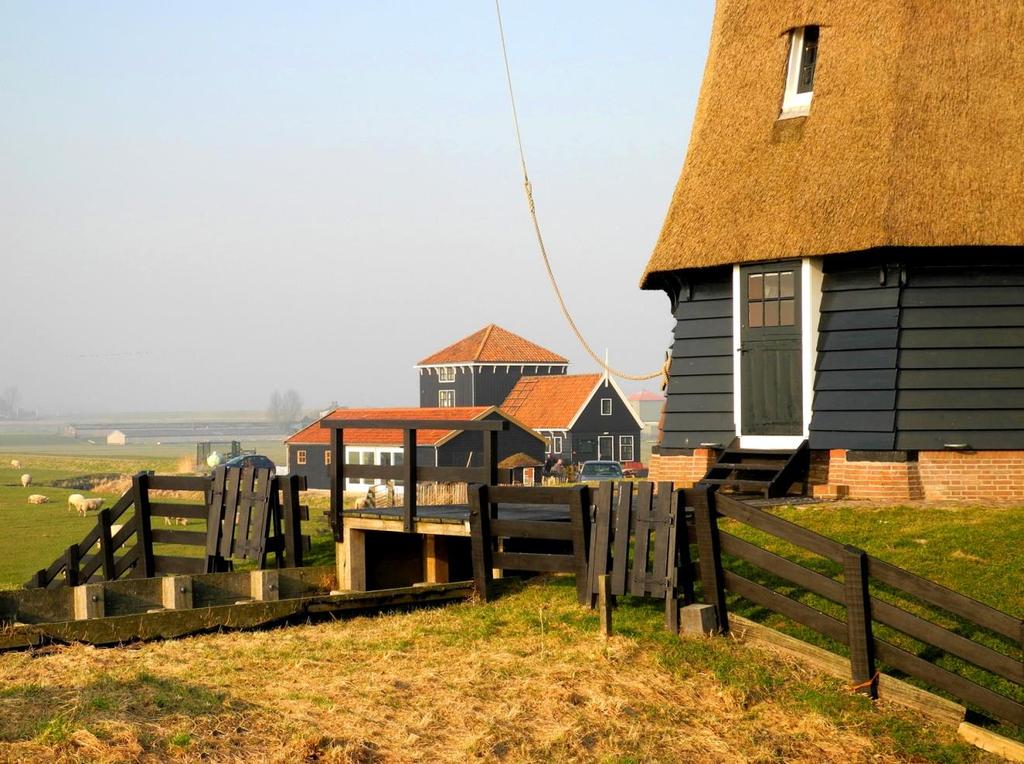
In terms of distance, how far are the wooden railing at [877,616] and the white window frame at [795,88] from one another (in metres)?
10.7

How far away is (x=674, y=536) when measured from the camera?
1131 centimetres

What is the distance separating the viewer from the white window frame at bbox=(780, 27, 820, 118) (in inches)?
778

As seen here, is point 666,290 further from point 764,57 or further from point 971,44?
point 971,44

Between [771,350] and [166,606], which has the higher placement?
[771,350]

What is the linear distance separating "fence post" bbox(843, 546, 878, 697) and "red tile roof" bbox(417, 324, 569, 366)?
6955 centimetres

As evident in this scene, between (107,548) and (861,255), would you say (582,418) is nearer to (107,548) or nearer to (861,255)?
(861,255)

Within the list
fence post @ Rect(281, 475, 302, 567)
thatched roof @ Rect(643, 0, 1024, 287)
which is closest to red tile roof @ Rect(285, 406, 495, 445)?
thatched roof @ Rect(643, 0, 1024, 287)

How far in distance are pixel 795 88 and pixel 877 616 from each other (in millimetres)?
12193

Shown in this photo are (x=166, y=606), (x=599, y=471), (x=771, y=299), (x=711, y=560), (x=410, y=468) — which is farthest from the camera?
(x=599, y=471)

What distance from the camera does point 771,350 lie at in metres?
19.1

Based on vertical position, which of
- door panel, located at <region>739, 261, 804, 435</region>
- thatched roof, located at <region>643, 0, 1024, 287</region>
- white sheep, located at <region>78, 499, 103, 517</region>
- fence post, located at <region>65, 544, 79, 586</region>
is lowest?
white sheep, located at <region>78, 499, 103, 517</region>

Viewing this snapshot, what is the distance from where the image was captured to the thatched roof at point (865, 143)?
58.3 ft

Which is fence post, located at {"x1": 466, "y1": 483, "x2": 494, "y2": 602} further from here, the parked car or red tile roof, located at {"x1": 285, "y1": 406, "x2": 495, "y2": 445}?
red tile roof, located at {"x1": 285, "y1": 406, "x2": 495, "y2": 445}

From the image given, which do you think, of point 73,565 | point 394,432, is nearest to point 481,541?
point 73,565
